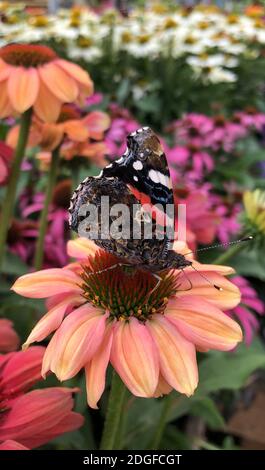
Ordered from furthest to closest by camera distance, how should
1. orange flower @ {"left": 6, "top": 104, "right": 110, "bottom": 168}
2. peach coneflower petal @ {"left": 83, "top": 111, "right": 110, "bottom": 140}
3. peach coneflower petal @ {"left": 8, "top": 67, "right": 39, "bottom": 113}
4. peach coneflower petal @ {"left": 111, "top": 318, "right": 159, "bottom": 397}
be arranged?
peach coneflower petal @ {"left": 83, "top": 111, "right": 110, "bottom": 140}, orange flower @ {"left": 6, "top": 104, "right": 110, "bottom": 168}, peach coneflower petal @ {"left": 8, "top": 67, "right": 39, "bottom": 113}, peach coneflower petal @ {"left": 111, "top": 318, "right": 159, "bottom": 397}

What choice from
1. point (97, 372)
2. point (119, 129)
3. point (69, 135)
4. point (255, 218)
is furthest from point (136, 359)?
point (119, 129)

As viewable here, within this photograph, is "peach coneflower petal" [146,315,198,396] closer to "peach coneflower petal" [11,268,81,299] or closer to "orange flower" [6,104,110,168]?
"peach coneflower petal" [11,268,81,299]

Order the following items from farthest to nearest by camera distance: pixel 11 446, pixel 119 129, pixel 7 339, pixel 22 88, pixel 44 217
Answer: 1. pixel 119 129
2. pixel 44 217
3. pixel 22 88
4. pixel 7 339
5. pixel 11 446

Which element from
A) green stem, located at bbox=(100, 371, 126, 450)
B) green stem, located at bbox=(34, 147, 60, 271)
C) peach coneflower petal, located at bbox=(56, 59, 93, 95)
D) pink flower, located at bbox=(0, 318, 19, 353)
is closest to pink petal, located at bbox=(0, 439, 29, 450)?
green stem, located at bbox=(100, 371, 126, 450)

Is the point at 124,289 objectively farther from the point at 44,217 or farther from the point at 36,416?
the point at 44,217

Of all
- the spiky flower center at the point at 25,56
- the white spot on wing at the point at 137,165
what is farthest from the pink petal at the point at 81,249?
the spiky flower center at the point at 25,56

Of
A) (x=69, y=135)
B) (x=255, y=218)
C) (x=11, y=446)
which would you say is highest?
(x=69, y=135)

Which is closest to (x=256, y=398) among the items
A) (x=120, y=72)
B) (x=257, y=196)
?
(x=257, y=196)
